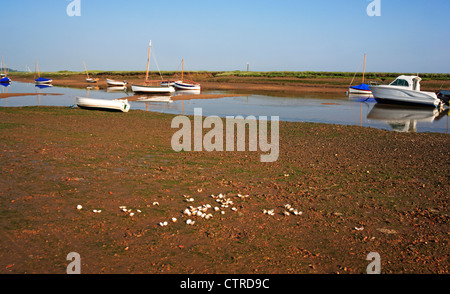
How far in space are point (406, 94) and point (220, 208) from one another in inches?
1771

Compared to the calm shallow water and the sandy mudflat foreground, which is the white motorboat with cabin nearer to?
the calm shallow water

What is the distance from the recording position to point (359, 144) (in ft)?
63.1

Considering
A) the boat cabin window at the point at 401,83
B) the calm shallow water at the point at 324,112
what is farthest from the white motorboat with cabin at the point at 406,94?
the calm shallow water at the point at 324,112

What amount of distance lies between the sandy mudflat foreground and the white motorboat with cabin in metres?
32.5

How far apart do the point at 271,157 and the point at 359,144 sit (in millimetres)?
6254

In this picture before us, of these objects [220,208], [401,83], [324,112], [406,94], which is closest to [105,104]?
[324,112]

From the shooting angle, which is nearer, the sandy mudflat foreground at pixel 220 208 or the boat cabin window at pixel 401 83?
the sandy mudflat foreground at pixel 220 208

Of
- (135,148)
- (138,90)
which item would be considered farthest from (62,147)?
(138,90)

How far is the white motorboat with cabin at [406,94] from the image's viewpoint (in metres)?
45.7

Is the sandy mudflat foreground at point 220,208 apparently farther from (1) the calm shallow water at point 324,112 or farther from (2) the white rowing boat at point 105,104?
(2) the white rowing boat at point 105,104

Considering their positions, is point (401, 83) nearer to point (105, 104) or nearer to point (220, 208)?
point (105, 104)

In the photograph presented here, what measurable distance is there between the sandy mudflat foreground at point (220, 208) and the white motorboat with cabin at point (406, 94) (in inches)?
1281

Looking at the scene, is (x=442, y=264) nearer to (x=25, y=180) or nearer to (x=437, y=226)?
(x=437, y=226)
